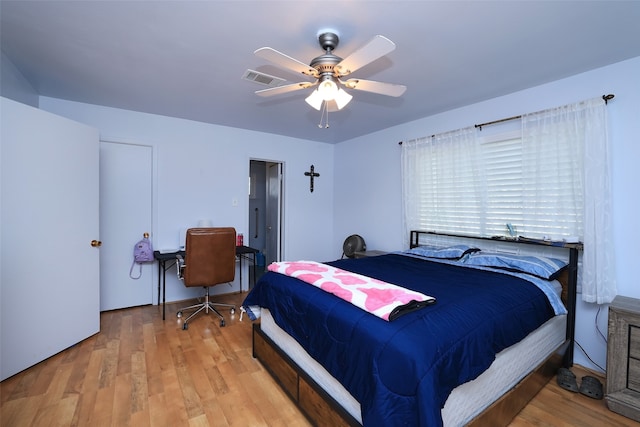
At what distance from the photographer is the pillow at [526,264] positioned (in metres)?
2.24

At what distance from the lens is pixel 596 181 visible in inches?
88.1

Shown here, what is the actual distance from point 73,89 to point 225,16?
223cm

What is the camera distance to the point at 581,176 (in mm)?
2344

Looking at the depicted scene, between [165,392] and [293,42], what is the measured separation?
2627 mm

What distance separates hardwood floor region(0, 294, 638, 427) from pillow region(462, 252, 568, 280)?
0.84 metres

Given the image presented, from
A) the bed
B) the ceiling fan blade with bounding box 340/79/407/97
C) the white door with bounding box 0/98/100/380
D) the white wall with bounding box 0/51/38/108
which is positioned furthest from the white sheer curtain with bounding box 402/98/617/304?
the white wall with bounding box 0/51/38/108

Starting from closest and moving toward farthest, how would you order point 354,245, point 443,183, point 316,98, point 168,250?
point 316,98
point 443,183
point 168,250
point 354,245

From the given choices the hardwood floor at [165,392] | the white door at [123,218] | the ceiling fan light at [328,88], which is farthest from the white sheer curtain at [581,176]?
the white door at [123,218]

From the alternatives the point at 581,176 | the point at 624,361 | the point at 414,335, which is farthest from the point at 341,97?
the point at 624,361

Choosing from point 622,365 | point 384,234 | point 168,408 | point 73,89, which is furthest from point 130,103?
point 622,365

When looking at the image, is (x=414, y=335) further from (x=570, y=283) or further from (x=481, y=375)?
(x=570, y=283)

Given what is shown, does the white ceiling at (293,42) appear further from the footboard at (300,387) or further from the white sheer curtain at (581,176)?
the footboard at (300,387)

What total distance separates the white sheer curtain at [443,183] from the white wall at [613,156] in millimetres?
187

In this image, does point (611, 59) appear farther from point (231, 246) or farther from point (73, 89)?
point (73, 89)
